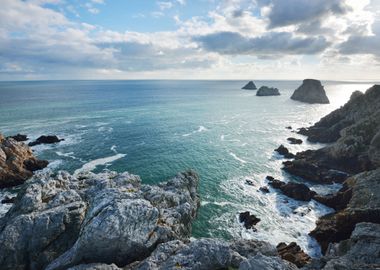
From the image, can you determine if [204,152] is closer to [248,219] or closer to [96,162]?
[96,162]

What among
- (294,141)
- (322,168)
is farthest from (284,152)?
(294,141)

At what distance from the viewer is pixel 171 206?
134ft

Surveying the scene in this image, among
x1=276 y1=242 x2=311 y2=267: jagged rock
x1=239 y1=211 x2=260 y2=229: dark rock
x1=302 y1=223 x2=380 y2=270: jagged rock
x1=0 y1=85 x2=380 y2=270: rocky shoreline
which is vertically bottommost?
x1=239 y1=211 x2=260 y2=229: dark rock

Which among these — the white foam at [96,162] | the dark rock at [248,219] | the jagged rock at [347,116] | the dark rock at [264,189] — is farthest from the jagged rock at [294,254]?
the jagged rock at [347,116]

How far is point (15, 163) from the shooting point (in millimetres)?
62656

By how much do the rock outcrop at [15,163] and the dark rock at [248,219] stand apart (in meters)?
49.0

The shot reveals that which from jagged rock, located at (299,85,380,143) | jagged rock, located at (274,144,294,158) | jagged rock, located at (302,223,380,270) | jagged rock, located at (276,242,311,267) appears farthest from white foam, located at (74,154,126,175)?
jagged rock, located at (299,85,380,143)

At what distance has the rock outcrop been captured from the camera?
58969 millimetres

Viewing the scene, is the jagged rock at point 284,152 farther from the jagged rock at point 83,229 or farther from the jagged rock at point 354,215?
the jagged rock at point 83,229

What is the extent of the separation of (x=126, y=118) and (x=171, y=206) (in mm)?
95785

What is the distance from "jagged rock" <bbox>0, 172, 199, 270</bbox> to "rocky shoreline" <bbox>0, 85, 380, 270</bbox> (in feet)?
0.32

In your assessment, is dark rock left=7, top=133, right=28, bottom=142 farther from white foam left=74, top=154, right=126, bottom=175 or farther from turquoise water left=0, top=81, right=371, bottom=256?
white foam left=74, top=154, right=126, bottom=175

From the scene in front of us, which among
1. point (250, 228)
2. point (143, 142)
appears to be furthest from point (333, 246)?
point (143, 142)

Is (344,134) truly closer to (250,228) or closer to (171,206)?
(250,228)
